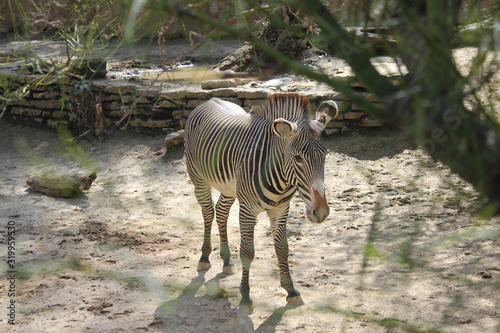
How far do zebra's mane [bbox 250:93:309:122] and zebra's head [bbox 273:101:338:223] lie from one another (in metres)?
0.23

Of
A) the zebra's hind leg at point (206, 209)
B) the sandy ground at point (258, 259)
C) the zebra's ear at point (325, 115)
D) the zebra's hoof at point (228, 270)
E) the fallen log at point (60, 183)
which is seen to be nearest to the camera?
the sandy ground at point (258, 259)

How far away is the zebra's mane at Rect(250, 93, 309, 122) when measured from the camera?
12.9 ft

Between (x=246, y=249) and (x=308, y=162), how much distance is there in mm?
1075

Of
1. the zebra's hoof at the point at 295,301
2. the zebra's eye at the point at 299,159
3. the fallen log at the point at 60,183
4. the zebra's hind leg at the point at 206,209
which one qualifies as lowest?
the zebra's hoof at the point at 295,301

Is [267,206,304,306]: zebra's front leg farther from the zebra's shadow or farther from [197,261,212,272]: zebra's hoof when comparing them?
[197,261,212,272]: zebra's hoof

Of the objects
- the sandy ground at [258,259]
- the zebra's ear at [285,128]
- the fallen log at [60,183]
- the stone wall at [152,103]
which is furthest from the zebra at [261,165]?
the stone wall at [152,103]

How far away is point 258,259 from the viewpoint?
482 centimetres

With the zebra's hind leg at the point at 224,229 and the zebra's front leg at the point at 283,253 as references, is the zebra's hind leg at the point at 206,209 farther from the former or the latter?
the zebra's front leg at the point at 283,253

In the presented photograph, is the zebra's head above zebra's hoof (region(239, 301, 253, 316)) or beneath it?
above

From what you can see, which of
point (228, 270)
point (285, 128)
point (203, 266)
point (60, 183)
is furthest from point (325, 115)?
point (60, 183)

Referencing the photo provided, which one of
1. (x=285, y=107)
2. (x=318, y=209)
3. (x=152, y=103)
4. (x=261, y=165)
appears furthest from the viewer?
(x=152, y=103)

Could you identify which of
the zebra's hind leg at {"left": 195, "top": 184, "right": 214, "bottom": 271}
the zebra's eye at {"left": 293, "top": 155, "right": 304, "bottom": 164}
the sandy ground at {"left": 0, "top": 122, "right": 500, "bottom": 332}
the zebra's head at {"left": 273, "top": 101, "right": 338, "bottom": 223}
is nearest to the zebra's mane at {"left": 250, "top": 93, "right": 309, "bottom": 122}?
the zebra's head at {"left": 273, "top": 101, "right": 338, "bottom": 223}

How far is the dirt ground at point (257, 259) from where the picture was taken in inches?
144

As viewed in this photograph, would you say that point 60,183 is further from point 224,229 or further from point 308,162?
point 308,162
